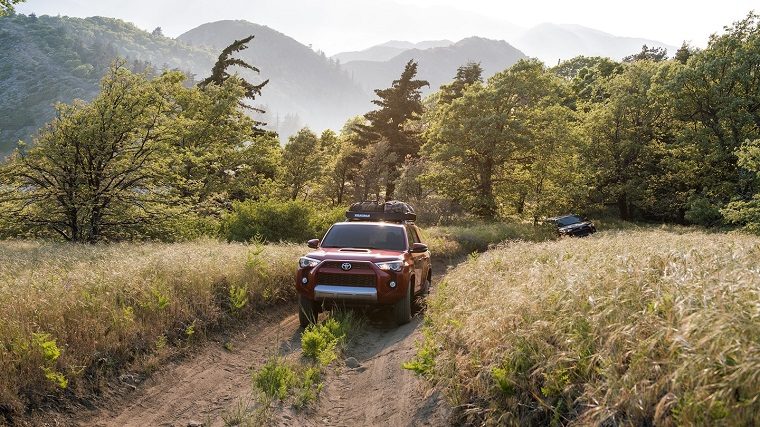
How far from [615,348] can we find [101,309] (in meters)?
6.09

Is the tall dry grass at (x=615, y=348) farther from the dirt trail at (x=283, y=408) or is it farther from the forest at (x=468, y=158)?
the forest at (x=468, y=158)

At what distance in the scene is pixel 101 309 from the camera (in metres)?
6.01

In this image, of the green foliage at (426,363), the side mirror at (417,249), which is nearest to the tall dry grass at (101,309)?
the side mirror at (417,249)

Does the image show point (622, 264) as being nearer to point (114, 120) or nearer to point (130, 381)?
point (130, 381)

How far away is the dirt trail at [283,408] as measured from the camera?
15.5ft

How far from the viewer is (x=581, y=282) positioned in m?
4.75

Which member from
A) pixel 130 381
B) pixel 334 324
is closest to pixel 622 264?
pixel 334 324

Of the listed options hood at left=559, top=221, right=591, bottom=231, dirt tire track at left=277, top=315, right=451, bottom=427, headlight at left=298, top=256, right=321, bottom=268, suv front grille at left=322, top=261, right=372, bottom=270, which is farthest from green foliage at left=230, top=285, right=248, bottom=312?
hood at left=559, top=221, right=591, bottom=231

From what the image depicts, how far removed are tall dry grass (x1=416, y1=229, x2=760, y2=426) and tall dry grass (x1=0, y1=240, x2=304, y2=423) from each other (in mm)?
3756

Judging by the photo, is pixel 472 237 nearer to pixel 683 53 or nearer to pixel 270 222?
pixel 270 222

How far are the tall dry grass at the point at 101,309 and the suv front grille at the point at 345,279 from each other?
1.47m

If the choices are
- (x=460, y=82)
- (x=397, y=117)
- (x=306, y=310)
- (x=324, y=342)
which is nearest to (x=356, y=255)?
(x=306, y=310)

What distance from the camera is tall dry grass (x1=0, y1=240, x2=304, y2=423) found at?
4715 mm

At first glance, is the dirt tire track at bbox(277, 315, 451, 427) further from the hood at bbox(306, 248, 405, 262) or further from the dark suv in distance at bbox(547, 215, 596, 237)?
the dark suv in distance at bbox(547, 215, 596, 237)
